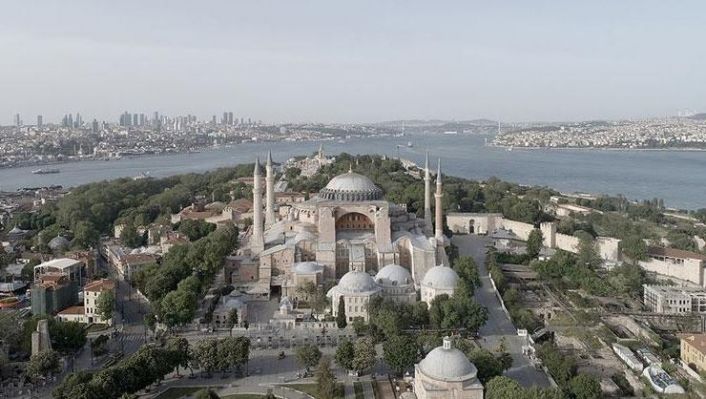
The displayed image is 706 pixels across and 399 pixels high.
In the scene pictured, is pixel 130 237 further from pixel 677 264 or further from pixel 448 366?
pixel 677 264

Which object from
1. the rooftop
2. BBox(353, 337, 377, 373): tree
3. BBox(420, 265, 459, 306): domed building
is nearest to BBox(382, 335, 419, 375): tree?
BBox(353, 337, 377, 373): tree

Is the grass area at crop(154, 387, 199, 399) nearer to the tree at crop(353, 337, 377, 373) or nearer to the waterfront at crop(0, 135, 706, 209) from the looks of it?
the tree at crop(353, 337, 377, 373)

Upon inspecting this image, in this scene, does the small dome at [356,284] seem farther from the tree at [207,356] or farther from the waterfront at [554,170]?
the waterfront at [554,170]

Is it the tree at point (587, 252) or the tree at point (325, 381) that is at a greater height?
the tree at point (587, 252)

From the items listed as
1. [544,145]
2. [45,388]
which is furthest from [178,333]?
[544,145]

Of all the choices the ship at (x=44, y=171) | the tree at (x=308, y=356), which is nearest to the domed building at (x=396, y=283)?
the tree at (x=308, y=356)

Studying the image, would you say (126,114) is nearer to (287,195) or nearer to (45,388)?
(287,195)
